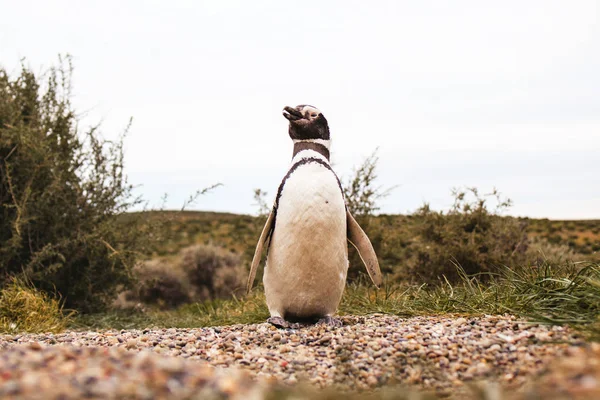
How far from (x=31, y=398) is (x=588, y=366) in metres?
2.00

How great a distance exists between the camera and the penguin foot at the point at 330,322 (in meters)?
4.82

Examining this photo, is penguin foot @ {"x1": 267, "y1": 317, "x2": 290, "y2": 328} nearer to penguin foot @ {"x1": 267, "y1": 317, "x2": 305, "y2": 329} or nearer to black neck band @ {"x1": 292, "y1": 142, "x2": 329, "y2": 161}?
penguin foot @ {"x1": 267, "y1": 317, "x2": 305, "y2": 329}

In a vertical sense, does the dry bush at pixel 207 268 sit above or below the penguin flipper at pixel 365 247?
below

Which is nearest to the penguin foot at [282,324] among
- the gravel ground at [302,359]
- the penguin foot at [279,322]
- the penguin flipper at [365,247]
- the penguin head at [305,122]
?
the penguin foot at [279,322]

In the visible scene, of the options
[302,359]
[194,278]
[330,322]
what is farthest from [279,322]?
[194,278]

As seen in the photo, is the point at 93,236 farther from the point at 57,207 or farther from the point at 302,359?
the point at 302,359

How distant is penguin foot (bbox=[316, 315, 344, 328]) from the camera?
15.8ft

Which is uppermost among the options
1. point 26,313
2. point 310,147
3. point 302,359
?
point 310,147

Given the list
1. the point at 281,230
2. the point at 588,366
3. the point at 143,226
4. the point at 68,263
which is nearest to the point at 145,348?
the point at 281,230

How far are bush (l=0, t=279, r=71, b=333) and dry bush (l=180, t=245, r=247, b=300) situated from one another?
6930 mm

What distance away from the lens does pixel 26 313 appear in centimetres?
707

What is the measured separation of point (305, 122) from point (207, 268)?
10.1 metres

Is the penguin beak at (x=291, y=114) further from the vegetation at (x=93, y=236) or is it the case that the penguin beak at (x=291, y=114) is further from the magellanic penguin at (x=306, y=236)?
the vegetation at (x=93, y=236)

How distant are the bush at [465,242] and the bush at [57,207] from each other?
15.3ft
